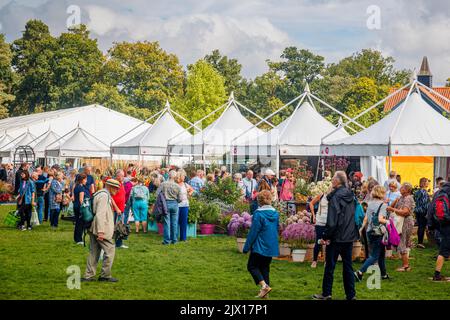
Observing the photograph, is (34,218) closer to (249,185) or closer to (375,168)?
(249,185)

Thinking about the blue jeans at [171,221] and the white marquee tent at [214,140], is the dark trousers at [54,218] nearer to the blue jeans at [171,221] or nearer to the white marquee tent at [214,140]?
the blue jeans at [171,221]

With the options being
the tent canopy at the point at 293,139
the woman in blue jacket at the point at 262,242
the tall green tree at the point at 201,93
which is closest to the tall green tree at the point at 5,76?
the tall green tree at the point at 201,93

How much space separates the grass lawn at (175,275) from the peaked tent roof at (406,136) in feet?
12.8

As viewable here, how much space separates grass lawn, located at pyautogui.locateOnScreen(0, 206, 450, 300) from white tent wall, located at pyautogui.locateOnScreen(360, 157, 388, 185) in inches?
276

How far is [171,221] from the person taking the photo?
58.9 ft

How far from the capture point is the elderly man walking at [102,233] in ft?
38.7

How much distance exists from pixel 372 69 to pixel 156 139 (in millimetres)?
67890

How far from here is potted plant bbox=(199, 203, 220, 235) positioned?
2036 centimetres

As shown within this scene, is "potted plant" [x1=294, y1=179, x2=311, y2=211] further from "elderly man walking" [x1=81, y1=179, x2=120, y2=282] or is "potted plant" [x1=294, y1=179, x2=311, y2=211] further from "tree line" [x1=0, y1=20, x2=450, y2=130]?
"tree line" [x1=0, y1=20, x2=450, y2=130]

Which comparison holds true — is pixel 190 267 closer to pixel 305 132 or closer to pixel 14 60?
pixel 305 132

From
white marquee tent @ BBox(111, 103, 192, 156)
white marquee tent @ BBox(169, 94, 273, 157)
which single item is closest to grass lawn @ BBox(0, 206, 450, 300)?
white marquee tent @ BBox(169, 94, 273, 157)

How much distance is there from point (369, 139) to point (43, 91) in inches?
2563
